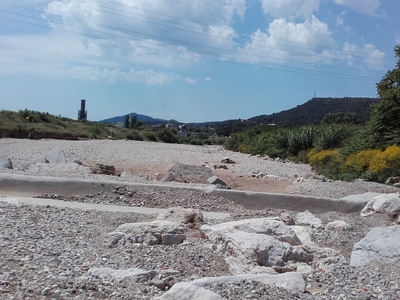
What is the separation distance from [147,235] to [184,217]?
1.32 meters

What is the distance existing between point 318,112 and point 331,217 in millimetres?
106871

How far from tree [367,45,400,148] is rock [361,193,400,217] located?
10.6 metres

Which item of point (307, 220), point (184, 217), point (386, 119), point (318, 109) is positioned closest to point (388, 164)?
point (386, 119)

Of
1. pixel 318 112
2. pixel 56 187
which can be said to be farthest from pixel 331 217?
pixel 318 112

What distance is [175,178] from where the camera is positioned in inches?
554

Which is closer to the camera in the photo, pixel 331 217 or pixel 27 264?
pixel 27 264

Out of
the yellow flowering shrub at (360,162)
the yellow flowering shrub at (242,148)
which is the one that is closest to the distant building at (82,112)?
the yellow flowering shrub at (242,148)

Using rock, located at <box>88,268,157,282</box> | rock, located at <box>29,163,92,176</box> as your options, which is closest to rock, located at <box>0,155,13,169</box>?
rock, located at <box>29,163,92,176</box>

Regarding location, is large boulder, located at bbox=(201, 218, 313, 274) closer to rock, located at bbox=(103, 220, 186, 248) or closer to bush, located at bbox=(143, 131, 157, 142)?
rock, located at bbox=(103, 220, 186, 248)

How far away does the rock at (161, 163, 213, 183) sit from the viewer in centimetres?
1409

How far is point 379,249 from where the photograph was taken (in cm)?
617

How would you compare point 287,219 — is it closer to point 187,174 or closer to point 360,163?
point 187,174

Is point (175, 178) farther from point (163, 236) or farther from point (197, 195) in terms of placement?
point (163, 236)

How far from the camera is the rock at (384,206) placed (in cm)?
922
